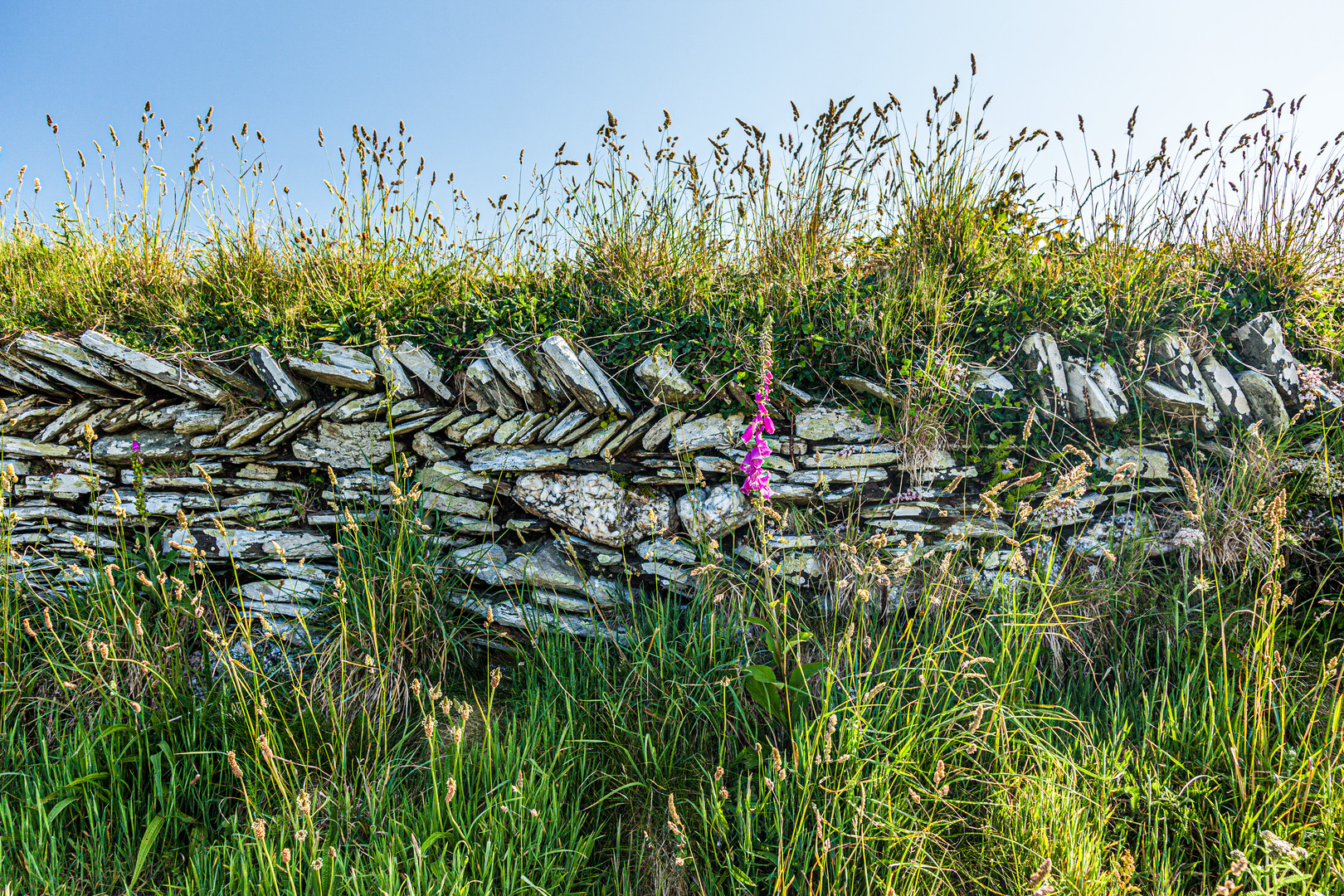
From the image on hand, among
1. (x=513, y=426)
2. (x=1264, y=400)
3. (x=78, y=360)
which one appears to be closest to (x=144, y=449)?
(x=78, y=360)

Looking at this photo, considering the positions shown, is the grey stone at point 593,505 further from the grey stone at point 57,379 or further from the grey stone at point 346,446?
the grey stone at point 57,379

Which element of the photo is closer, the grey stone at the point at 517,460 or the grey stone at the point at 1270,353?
the grey stone at the point at 517,460

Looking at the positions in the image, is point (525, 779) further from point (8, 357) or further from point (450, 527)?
point (8, 357)

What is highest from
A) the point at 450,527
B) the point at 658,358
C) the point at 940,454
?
the point at 658,358

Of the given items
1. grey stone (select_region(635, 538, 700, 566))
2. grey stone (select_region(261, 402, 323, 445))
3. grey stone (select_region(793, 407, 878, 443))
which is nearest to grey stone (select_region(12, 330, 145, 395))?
grey stone (select_region(261, 402, 323, 445))

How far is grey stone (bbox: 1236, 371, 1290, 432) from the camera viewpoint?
3326 mm

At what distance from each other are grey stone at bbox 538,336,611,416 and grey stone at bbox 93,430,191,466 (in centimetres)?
209

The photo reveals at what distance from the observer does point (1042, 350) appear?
3.44 metres

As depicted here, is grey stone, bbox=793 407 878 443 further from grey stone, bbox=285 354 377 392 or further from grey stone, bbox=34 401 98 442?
grey stone, bbox=34 401 98 442

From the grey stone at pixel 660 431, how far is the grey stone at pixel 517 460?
417 mm

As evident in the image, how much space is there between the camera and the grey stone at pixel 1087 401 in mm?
3291

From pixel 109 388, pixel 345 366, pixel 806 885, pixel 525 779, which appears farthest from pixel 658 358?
pixel 109 388

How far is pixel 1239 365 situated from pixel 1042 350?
1200 millimetres

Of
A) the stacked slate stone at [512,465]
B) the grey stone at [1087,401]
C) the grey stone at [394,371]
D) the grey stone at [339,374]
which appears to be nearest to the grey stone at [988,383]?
the stacked slate stone at [512,465]
